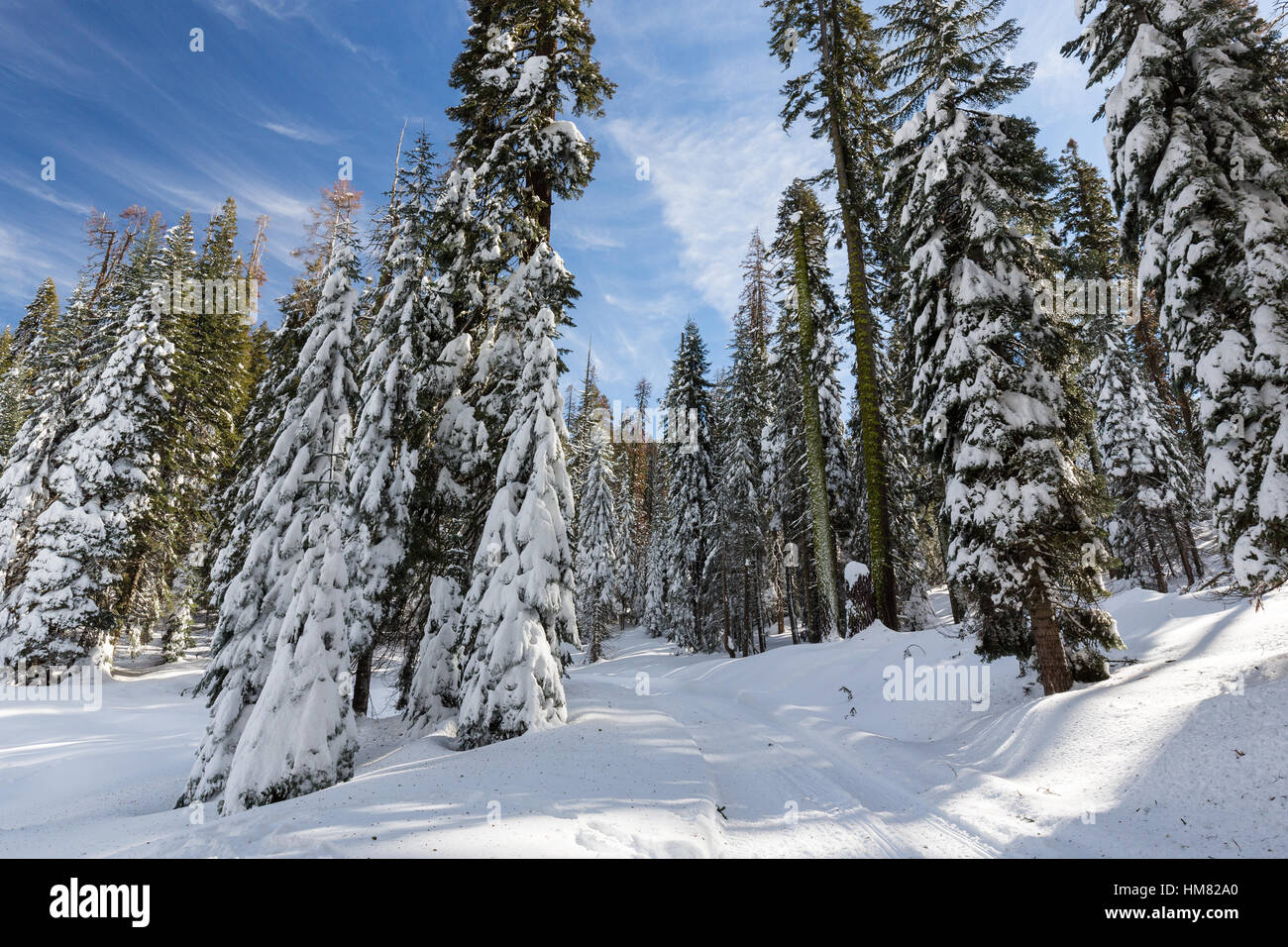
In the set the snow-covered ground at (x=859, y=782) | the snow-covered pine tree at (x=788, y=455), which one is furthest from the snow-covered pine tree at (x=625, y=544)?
the snow-covered ground at (x=859, y=782)

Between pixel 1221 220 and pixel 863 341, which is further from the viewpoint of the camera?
pixel 863 341

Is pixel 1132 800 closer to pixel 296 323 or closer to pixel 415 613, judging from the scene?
pixel 415 613

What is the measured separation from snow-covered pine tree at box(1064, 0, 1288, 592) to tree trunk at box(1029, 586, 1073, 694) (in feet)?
7.98

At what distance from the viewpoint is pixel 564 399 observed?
11.7 metres

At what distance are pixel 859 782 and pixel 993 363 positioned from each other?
7.52 metres

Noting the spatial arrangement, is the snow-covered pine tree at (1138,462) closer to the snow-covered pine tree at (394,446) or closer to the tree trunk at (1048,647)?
the tree trunk at (1048,647)

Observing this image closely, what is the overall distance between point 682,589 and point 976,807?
30.7m

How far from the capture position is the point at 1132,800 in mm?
5613

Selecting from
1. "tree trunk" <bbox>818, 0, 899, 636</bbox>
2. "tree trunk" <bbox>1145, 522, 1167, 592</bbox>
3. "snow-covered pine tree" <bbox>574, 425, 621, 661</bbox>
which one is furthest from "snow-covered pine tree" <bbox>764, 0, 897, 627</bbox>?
"snow-covered pine tree" <bbox>574, 425, 621, 661</bbox>

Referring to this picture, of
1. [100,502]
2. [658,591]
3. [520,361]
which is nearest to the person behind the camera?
[520,361]

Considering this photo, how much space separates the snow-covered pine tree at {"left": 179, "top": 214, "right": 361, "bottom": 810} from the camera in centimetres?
908

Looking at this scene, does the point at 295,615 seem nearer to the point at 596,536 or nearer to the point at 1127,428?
the point at 596,536

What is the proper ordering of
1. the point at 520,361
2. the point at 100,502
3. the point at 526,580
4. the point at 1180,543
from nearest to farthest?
the point at 526,580 → the point at 520,361 → the point at 100,502 → the point at 1180,543

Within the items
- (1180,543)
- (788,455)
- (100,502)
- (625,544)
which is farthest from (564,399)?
(625,544)
